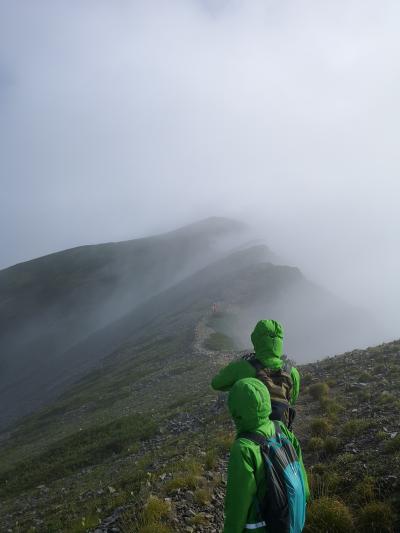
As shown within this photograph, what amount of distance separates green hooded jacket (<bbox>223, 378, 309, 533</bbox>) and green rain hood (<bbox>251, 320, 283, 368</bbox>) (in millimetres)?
1961

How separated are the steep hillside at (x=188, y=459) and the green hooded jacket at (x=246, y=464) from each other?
3639 mm

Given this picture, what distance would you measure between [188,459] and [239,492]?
31.8 ft

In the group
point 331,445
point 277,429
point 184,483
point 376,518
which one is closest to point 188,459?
point 184,483

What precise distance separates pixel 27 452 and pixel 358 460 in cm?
3075

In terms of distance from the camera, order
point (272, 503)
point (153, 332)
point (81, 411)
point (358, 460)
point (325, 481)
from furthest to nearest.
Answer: point (153, 332)
point (81, 411)
point (358, 460)
point (325, 481)
point (272, 503)

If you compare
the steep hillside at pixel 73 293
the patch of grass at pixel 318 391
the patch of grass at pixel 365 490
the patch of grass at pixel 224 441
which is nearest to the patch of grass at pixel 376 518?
the patch of grass at pixel 365 490

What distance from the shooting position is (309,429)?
13.1 m

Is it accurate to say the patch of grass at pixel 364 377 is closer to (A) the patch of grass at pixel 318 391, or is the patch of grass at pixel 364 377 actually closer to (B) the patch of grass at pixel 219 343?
(A) the patch of grass at pixel 318 391

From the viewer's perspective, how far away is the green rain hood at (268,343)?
7156 mm

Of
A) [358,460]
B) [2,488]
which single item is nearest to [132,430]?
[2,488]

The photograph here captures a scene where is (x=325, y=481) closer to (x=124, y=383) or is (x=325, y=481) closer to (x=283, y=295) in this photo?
(x=124, y=383)

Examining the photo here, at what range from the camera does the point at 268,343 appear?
23.6 ft

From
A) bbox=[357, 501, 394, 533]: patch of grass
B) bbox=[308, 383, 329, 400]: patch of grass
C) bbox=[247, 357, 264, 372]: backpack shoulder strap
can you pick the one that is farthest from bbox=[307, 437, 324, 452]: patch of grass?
bbox=[247, 357, 264, 372]: backpack shoulder strap

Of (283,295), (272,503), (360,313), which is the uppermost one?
(272,503)
